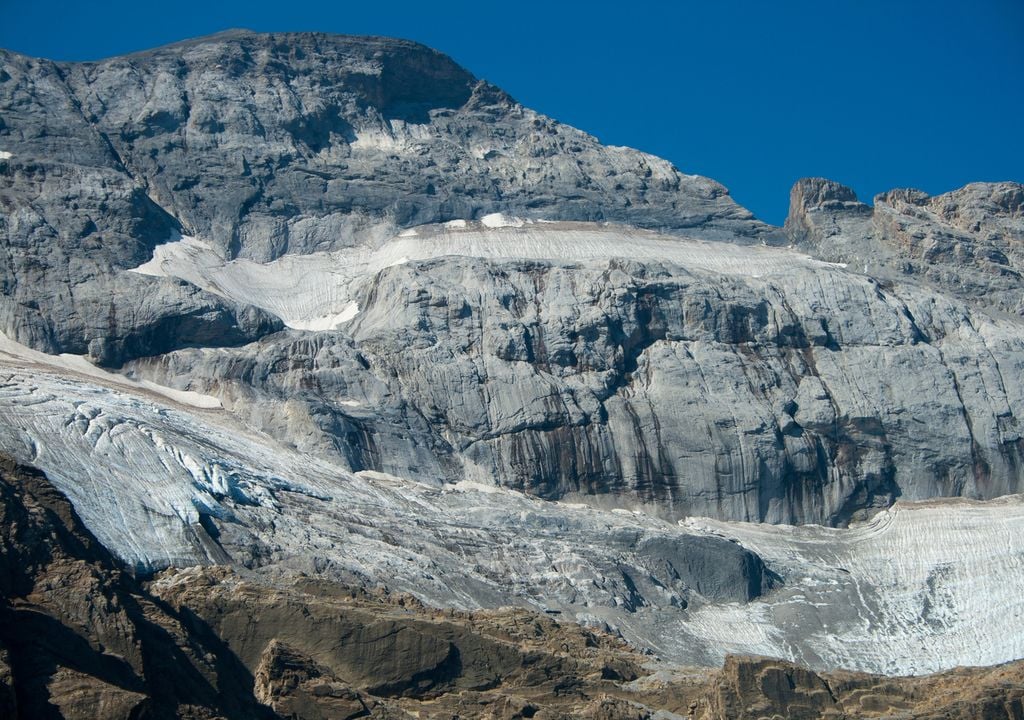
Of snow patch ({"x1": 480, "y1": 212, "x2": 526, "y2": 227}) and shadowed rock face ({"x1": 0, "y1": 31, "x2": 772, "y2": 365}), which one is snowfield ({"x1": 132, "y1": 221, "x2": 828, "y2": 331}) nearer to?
snow patch ({"x1": 480, "y1": 212, "x2": 526, "y2": 227})

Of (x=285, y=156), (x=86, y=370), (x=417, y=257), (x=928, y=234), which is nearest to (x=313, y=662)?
(x=86, y=370)

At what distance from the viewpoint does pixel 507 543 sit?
6981cm

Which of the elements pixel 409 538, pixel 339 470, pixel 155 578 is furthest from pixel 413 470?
pixel 155 578

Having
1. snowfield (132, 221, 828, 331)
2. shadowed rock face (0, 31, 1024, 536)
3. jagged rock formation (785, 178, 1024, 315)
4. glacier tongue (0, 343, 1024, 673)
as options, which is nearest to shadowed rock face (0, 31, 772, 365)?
shadowed rock face (0, 31, 1024, 536)

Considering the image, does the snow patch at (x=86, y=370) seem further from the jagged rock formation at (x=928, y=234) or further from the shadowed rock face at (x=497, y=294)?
the jagged rock formation at (x=928, y=234)

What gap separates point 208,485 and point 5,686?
3666cm

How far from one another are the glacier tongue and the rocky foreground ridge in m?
8.21

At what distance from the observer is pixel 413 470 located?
78.0 m

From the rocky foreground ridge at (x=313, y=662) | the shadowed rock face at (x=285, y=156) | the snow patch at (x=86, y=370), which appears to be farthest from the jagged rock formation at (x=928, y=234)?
the rocky foreground ridge at (x=313, y=662)

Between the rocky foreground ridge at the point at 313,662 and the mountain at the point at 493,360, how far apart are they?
816cm

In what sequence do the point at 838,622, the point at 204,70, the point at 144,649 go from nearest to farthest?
the point at 144,649 → the point at 838,622 → the point at 204,70

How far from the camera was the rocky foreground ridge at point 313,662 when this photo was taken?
3134 cm

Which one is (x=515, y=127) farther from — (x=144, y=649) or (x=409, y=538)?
(x=144, y=649)

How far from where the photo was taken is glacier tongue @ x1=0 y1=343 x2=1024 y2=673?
201 feet
